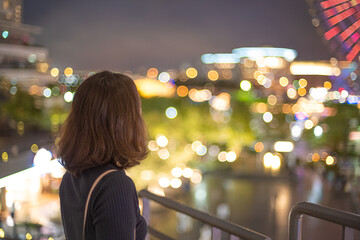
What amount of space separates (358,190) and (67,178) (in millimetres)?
3898

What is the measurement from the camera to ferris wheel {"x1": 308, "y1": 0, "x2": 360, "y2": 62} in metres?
3.02

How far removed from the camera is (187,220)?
1073cm

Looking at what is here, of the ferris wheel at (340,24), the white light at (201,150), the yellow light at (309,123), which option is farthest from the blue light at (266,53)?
the ferris wheel at (340,24)

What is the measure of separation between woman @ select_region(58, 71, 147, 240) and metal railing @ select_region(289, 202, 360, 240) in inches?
26.5

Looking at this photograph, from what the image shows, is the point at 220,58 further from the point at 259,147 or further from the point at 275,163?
the point at 275,163

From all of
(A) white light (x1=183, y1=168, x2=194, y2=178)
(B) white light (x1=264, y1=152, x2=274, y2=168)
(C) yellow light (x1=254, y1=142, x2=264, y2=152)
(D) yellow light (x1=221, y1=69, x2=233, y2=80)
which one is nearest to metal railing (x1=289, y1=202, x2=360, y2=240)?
(A) white light (x1=183, y1=168, x2=194, y2=178)

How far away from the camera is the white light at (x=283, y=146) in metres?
24.9

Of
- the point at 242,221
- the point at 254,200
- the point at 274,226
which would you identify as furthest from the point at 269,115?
the point at 274,226

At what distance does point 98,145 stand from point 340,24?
8.65ft

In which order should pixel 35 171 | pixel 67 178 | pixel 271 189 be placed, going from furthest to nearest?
pixel 271 189
pixel 35 171
pixel 67 178

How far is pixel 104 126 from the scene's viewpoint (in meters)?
1.17

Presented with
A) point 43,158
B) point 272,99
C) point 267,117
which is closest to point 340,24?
point 43,158

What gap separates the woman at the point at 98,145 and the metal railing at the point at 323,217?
67 centimetres

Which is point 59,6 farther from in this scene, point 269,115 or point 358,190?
point 269,115
